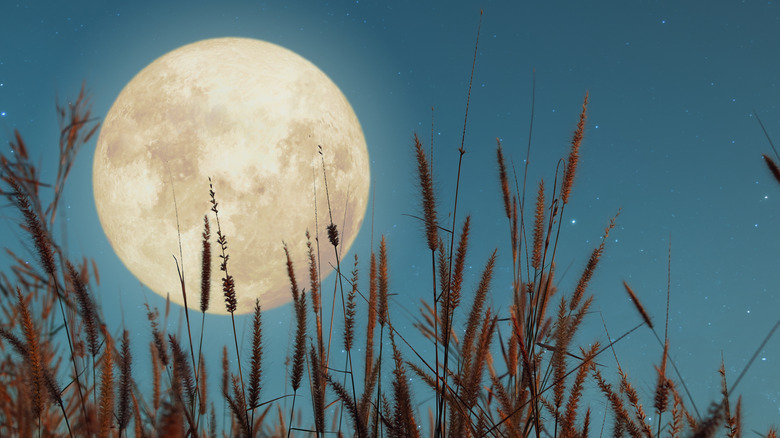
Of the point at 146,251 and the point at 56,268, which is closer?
the point at 56,268

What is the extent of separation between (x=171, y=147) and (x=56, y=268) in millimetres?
5450

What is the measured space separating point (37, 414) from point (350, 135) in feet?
24.2

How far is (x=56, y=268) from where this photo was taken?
152 cm

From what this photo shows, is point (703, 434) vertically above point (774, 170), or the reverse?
point (774, 170)

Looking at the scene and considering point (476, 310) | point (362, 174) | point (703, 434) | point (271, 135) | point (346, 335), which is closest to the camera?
point (703, 434)

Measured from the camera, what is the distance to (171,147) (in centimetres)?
655

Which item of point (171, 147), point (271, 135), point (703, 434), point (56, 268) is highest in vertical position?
point (271, 135)

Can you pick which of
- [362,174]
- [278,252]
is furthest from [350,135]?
[278,252]

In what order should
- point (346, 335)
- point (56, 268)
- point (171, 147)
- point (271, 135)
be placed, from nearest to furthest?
1. point (56, 268)
2. point (346, 335)
3. point (171, 147)
4. point (271, 135)

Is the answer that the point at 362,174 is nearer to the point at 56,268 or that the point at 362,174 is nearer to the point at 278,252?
the point at 278,252

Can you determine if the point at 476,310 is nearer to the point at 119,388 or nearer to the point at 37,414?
the point at 119,388

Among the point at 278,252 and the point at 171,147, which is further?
the point at 278,252

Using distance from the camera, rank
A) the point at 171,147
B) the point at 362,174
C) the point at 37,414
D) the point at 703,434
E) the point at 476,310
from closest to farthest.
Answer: the point at 703,434, the point at 37,414, the point at 476,310, the point at 171,147, the point at 362,174

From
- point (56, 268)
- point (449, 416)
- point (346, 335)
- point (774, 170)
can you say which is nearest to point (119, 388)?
point (56, 268)
